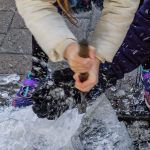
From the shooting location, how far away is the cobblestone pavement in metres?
2.12

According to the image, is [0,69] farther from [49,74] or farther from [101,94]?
[101,94]

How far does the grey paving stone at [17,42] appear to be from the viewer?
263cm

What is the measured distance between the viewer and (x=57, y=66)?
2459 millimetres

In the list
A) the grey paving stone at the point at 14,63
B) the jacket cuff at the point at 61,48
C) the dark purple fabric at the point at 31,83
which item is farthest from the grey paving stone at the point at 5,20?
the jacket cuff at the point at 61,48

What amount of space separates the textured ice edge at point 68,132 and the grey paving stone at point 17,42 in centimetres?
59

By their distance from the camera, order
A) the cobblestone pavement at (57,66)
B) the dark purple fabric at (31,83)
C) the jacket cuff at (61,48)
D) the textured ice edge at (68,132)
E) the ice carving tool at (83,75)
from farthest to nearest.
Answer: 1. the dark purple fabric at (31,83)
2. the cobblestone pavement at (57,66)
3. the textured ice edge at (68,132)
4. the jacket cuff at (61,48)
5. the ice carving tool at (83,75)

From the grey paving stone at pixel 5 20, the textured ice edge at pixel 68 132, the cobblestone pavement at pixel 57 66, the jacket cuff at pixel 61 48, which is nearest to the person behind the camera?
the jacket cuff at pixel 61 48

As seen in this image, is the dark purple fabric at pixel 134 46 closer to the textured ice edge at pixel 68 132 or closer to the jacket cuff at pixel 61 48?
the textured ice edge at pixel 68 132

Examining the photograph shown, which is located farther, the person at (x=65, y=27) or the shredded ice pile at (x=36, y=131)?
the shredded ice pile at (x=36, y=131)

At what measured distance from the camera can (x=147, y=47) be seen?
2.12 m

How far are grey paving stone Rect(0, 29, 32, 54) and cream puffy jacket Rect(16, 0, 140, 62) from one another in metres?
0.93

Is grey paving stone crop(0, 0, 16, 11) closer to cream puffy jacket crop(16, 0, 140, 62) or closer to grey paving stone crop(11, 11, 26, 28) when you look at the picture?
grey paving stone crop(11, 11, 26, 28)

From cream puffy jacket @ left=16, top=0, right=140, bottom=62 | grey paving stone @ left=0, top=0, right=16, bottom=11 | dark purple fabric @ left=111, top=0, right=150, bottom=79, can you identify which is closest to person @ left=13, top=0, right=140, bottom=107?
cream puffy jacket @ left=16, top=0, right=140, bottom=62

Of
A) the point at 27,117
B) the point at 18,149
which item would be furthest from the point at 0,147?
the point at 27,117
